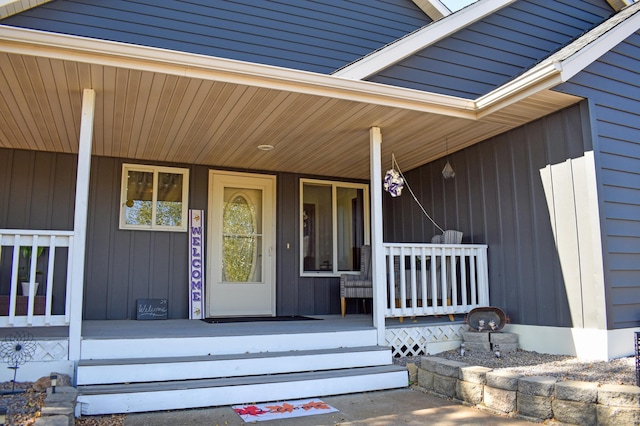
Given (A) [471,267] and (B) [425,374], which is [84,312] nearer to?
(B) [425,374]

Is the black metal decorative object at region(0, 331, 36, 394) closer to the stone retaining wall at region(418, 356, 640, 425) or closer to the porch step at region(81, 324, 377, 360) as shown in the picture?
the porch step at region(81, 324, 377, 360)

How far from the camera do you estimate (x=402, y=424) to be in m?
3.22

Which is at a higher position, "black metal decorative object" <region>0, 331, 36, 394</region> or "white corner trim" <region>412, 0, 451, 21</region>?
"white corner trim" <region>412, 0, 451, 21</region>

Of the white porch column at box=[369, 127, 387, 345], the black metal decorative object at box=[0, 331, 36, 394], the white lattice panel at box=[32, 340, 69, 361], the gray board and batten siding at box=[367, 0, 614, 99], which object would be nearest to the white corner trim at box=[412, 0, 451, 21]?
the gray board and batten siding at box=[367, 0, 614, 99]

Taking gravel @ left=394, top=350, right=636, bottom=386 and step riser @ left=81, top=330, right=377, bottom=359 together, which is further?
step riser @ left=81, top=330, right=377, bottom=359

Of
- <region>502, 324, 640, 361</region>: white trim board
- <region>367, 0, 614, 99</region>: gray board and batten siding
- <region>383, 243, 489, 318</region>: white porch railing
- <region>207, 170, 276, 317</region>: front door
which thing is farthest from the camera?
<region>207, 170, 276, 317</region>: front door

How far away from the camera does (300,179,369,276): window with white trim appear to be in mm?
6891

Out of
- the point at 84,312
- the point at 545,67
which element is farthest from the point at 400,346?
the point at 84,312

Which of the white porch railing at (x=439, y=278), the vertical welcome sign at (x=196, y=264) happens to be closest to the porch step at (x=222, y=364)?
the white porch railing at (x=439, y=278)

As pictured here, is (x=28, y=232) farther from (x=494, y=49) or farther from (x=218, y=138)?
(x=494, y=49)

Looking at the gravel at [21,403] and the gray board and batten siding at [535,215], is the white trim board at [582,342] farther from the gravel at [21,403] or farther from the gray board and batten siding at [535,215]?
the gravel at [21,403]

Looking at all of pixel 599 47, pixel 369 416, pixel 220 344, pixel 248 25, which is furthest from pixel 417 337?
pixel 248 25

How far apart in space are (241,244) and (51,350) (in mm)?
3112

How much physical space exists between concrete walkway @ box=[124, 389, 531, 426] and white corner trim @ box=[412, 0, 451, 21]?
16.4ft
